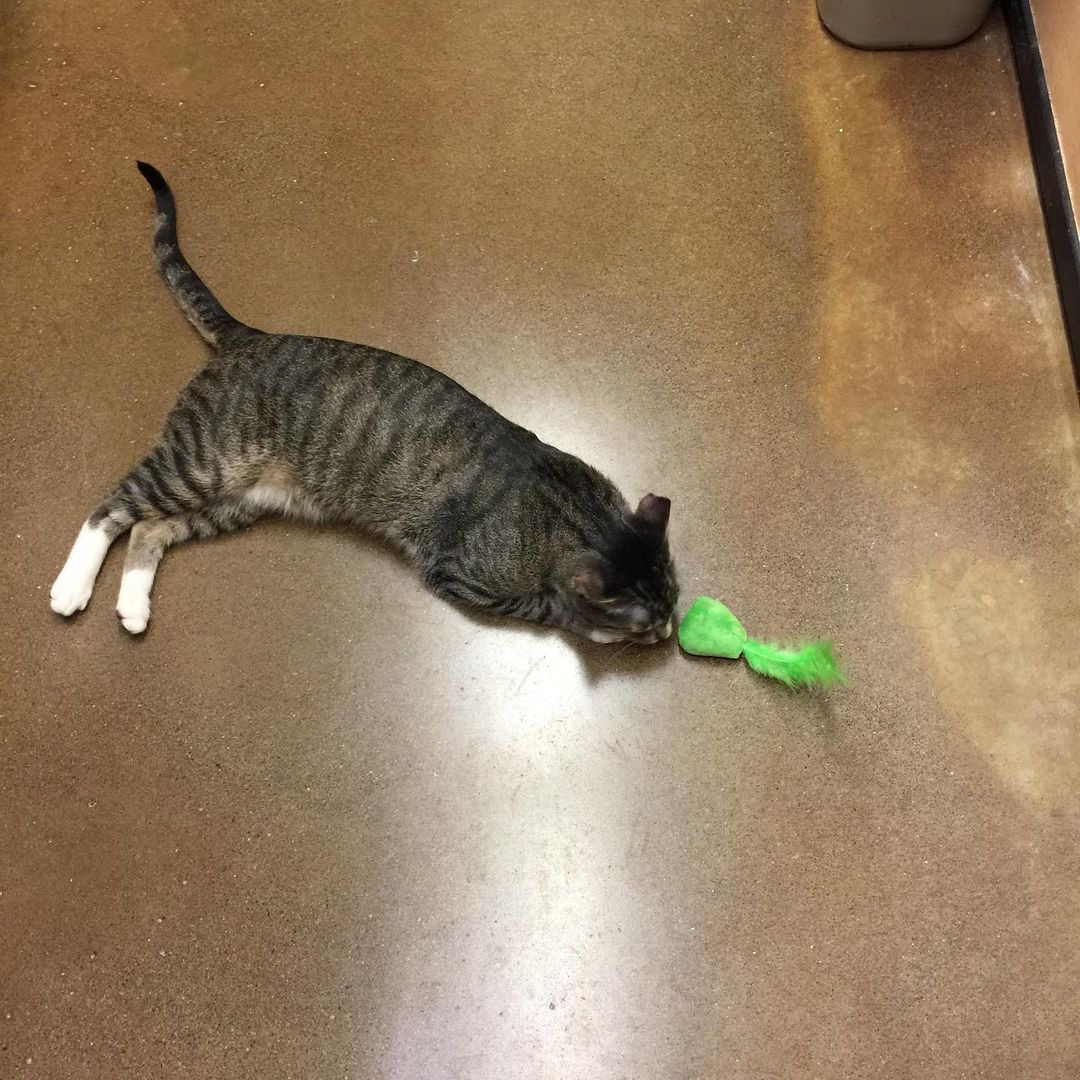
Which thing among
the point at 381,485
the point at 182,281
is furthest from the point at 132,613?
the point at 182,281

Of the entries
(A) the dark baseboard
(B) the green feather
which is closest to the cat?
(B) the green feather

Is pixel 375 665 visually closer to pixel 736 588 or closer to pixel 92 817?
pixel 92 817

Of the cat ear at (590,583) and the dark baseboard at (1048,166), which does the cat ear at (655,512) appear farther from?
the dark baseboard at (1048,166)

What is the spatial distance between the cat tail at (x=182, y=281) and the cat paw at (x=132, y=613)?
0.58 metres

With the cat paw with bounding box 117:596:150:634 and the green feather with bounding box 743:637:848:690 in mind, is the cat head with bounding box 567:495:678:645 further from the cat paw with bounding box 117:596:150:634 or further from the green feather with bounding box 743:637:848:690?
the cat paw with bounding box 117:596:150:634

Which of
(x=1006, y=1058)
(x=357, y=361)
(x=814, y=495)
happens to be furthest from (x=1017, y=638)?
(x=357, y=361)

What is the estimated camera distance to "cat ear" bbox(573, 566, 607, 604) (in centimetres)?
161

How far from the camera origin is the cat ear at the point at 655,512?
165cm

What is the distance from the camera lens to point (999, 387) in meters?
2.04

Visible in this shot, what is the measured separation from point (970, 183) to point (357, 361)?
1605 mm

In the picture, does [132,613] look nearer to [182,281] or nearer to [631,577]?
[182,281]

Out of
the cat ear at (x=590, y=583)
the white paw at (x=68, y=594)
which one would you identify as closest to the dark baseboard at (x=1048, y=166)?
the cat ear at (x=590, y=583)

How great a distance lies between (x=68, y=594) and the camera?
5.91 ft

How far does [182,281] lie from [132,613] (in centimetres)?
75
